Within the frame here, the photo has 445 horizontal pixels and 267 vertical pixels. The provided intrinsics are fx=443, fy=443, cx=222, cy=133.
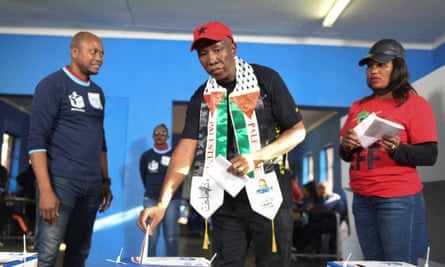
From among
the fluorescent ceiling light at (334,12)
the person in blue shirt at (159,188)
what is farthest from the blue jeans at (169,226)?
the fluorescent ceiling light at (334,12)

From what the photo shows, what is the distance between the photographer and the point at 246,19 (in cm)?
522

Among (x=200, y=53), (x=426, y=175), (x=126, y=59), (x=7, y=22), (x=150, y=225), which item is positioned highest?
(x=7, y=22)

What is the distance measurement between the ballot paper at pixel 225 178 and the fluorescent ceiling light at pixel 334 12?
3.65 meters

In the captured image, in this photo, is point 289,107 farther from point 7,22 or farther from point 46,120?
point 7,22

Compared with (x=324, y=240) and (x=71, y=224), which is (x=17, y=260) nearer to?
(x=71, y=224)

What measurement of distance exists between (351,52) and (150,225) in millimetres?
4895

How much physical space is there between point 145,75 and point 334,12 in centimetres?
241

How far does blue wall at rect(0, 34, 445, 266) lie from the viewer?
5418 millimetres

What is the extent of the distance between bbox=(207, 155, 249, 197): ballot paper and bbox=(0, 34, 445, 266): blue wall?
3.98 meters

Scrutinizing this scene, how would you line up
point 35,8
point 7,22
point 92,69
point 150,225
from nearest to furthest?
point 150,225, point 92,69, point 35,8, point 7,22

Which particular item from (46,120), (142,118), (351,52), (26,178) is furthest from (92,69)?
(26,178)

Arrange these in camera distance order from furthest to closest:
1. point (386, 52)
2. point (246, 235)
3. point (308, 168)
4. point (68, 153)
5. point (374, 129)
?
1. point (308, 168)
2. point (68, 153)
3. point (386, 52)
4. point (374, 129)
5. point (246, 235)

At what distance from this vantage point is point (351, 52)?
578cm

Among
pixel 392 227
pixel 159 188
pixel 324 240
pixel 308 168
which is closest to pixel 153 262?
pixel 392 227
